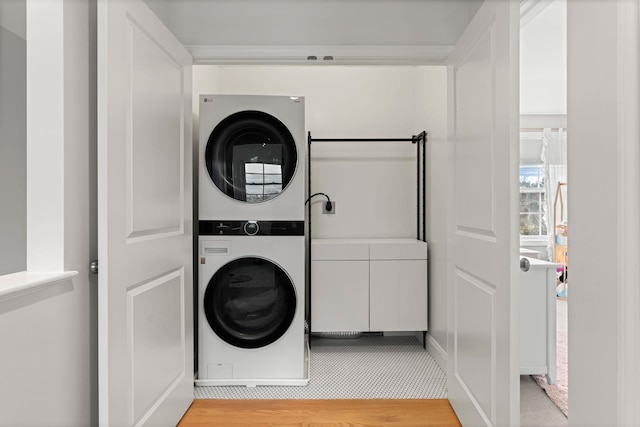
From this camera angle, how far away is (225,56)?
7.01 feet

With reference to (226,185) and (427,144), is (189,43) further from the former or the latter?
(427,144)

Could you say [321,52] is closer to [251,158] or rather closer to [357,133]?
[251,158]

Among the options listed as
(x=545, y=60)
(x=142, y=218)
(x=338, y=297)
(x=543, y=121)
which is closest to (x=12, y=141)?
(x=142, y=218)

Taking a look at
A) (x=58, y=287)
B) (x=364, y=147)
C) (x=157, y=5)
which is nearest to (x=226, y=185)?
(x=157, y=5)

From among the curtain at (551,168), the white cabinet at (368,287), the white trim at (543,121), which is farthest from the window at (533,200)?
the white cabinet at (368,287)

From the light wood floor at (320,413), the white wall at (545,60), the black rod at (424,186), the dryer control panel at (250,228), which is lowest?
the light wood floor at (320,413)

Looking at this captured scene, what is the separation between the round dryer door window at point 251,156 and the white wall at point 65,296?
93cm

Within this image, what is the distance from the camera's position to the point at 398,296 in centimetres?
286

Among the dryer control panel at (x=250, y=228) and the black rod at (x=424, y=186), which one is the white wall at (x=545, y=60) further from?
the dryer control panel at (x=250, y=228)

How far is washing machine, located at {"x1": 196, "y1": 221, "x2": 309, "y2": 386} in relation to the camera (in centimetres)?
235

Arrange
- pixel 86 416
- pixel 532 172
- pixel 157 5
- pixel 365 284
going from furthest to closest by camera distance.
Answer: pixel 532 172
pixel 365 284
pixel 157 5
pixel 86 416

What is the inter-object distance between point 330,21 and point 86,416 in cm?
215

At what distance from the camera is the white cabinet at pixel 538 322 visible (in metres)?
2.18

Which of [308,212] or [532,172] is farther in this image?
[532,172]
